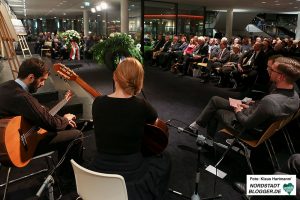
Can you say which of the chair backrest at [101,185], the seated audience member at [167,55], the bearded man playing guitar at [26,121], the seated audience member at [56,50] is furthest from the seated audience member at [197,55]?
the chair backrest at [101,185]

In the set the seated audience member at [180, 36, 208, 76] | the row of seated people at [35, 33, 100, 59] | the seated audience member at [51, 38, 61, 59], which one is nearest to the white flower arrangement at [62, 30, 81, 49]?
the row of seated people at [35, 33, 100, 59]

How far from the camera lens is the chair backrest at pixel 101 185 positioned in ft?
4.03

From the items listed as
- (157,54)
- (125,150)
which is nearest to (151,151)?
(125,150)

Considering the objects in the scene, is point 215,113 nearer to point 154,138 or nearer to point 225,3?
point 154,138

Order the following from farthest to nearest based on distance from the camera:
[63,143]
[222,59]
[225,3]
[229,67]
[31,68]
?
[225,3]
[222,59]
[229,67]
[63,143]
[31,68]

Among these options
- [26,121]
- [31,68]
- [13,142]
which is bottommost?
[13,142]

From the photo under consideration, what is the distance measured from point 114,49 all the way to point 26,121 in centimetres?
210

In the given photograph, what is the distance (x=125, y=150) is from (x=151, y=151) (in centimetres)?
36

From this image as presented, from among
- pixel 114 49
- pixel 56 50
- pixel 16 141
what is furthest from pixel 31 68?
pixel 56 50

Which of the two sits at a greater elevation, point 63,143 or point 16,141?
point 16,141

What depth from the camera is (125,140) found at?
5.24 feet

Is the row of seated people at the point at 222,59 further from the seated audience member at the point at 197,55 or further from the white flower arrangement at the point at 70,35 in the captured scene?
the white flower arrangement at the point at 70,35

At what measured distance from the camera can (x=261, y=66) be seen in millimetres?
5766

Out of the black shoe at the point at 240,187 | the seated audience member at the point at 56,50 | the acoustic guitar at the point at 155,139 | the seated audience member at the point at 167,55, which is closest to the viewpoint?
the acoustic guitar at the point at 155,139
